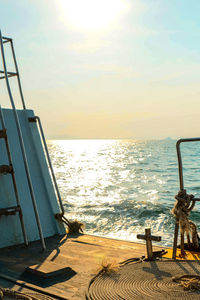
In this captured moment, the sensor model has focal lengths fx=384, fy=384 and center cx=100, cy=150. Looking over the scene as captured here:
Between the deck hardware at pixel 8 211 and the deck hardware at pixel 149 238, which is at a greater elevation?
the deck hardware at pixel 8 211

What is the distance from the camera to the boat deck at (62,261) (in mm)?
3592

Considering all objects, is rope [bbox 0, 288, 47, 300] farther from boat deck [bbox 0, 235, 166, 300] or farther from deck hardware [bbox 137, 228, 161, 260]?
deck hardware [bbox 137, 228, 161, 260]

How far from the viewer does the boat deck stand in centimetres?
359

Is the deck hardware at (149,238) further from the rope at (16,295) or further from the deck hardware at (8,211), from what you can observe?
the deck hardware at (8,211)

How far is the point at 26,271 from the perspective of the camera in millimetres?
3920

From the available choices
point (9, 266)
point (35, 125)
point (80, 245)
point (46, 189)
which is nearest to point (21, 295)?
point (9, 266)

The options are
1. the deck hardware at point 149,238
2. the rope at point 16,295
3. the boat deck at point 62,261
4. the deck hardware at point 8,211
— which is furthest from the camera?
the deck hardware at point 8,211

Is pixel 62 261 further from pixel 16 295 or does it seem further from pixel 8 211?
pixel 16 295

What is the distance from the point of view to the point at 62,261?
4434 mm

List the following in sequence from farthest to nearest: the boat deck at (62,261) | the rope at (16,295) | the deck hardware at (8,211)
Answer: the deck hardware at (8,211), the boat deck at (62,261), the rope at (16,295)

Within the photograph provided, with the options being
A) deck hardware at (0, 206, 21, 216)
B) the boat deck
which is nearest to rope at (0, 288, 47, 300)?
the boat deck

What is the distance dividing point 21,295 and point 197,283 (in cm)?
153

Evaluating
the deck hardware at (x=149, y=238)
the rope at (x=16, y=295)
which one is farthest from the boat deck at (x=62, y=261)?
the deck hardware at (x=149, y=238)

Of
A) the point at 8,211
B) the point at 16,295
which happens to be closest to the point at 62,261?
the point at 8,211
